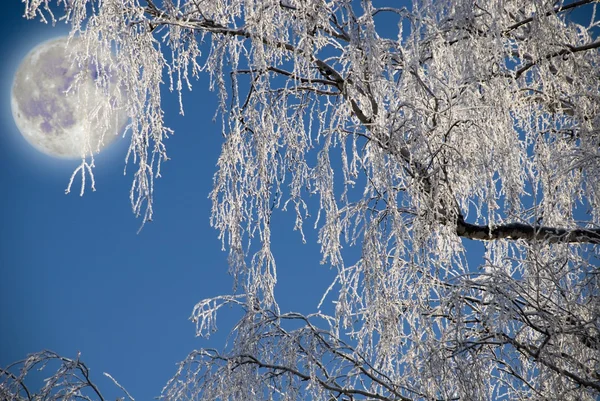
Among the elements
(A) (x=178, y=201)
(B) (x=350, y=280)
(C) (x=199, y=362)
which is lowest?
(C) (x=199, y=362)

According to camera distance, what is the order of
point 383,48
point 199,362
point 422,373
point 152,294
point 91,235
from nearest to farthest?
point 422,373 < point 199,362 < point 383,48 < point 91,235 < point 152,294

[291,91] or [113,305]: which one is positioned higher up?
[113,305]

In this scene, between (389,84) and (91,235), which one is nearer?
(389,84)

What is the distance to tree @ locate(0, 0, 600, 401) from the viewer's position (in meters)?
2.29

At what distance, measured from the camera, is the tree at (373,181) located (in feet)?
7.52

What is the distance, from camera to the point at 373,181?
2.44 meters

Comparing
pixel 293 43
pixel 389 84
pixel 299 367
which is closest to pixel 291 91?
pixel 293 43

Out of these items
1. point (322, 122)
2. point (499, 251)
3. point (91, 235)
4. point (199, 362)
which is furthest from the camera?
point (91, 235)

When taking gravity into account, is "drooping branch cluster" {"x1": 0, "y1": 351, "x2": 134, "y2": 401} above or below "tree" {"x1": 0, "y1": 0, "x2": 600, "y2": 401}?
below

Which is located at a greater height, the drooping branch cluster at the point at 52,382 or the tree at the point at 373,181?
the tree at the point at 373,181

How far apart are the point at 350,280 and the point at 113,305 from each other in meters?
A: 21.2

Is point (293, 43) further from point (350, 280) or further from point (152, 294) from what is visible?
point (152, 294)

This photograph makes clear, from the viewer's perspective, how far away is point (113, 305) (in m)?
23.3

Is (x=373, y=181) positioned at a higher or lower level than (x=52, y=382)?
higher
